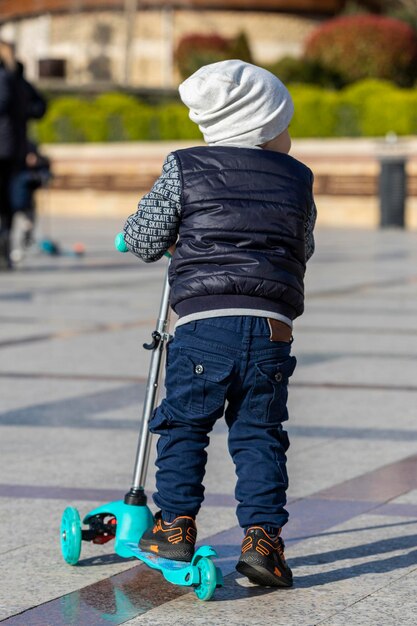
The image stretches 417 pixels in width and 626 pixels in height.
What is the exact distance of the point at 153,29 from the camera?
5291cm

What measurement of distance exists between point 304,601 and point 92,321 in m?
6.85

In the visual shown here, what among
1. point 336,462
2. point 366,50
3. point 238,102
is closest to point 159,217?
point 238,102

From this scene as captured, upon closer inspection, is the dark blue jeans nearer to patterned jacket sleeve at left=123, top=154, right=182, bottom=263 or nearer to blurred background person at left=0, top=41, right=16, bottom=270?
patterned jacket sleeve at left=123, top=154, right=182, bottom=263

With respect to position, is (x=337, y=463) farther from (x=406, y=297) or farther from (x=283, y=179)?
(x=406, y=297)

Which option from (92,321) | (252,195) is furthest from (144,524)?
(92,321)

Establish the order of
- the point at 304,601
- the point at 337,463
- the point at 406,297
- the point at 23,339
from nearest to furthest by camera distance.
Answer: the point at 304,601, the point at 337,463, the point at 23,339, the point at 406,297

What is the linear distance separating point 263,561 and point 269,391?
48cm

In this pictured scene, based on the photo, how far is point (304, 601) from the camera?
4.24 meters

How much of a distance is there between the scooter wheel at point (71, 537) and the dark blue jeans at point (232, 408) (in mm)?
312

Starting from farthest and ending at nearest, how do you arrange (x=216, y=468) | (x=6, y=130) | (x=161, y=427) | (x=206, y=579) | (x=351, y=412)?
(x=6, y=130)
(x=351, y=412)
(x=216, y=468)
(x=161, y=427)
(x=206, y=579)

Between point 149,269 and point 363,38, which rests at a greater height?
point 363,38

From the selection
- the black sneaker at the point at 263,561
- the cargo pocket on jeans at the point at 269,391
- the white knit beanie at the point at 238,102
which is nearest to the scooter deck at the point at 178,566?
the black sneaker at the point at 263,561

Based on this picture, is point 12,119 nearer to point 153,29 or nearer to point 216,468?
point 216,468

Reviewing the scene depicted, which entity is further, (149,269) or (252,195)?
(149,269)
